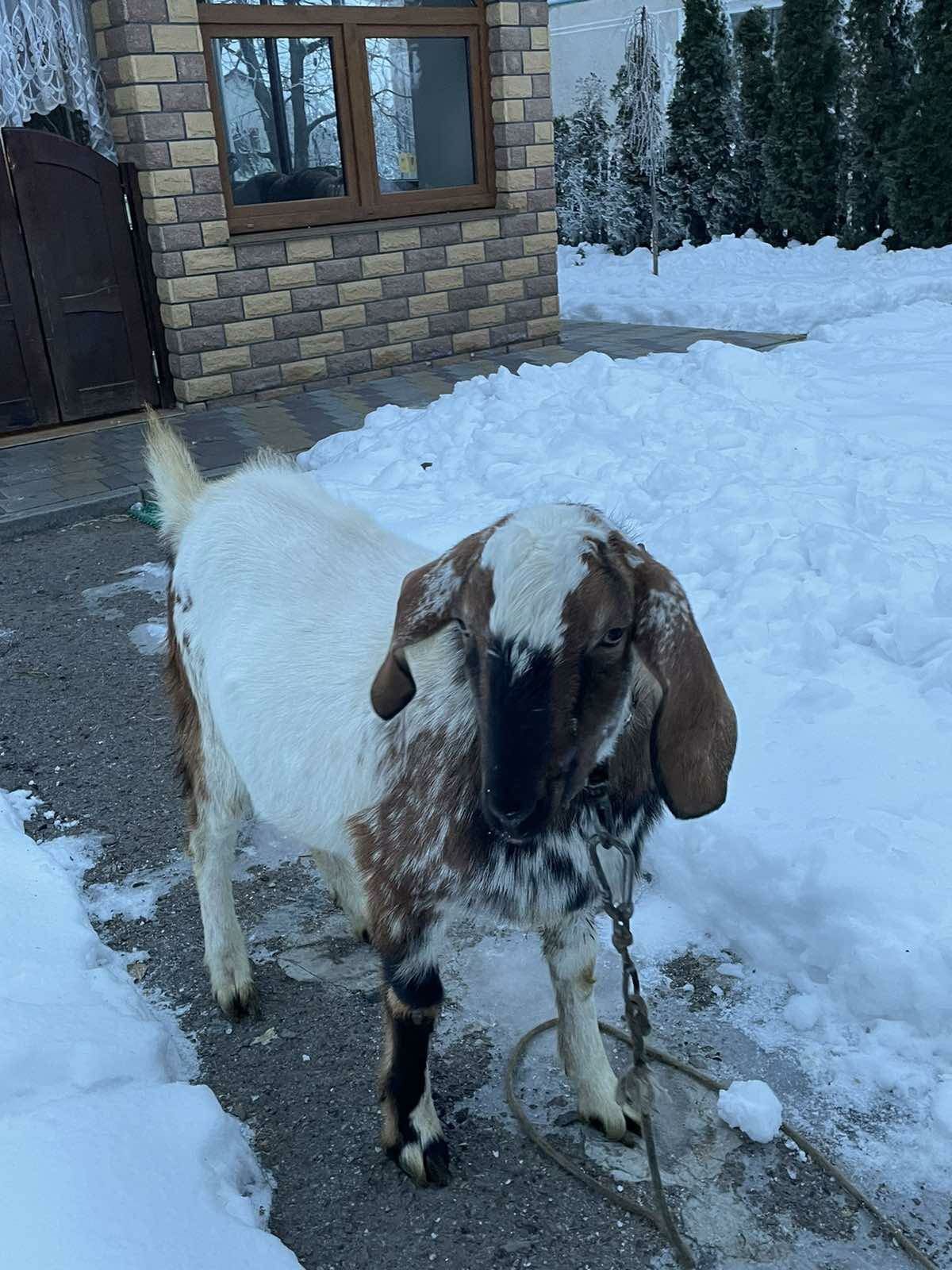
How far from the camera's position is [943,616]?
3.82 metres

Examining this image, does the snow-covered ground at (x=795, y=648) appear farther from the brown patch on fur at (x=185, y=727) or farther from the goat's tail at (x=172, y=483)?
the goat's tail at (x=172, y=483)

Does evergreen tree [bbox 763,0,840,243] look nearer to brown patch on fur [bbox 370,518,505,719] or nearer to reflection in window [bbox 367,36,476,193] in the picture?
reflection in window [bbox 367,36,476,193]

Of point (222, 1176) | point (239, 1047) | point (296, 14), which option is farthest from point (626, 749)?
point (296, 14)

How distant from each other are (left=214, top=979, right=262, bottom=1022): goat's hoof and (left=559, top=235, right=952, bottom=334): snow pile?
31.5 ft

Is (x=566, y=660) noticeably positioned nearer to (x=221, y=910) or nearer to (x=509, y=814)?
(x=509, y=814)

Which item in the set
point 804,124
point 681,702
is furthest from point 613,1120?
point 804,124

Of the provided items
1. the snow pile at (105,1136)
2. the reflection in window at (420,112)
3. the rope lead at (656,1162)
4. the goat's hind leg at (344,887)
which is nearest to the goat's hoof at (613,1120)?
the rope lead at (656,1162)

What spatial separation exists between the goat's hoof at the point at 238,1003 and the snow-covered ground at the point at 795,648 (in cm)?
53

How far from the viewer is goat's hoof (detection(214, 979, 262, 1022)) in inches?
106

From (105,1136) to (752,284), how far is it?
1267 cm

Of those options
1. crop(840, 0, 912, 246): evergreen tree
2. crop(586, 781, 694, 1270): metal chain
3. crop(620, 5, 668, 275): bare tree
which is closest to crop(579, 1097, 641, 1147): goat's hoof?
crop(586, 781, 694, 1270): metal chain

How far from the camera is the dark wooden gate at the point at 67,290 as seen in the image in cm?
763

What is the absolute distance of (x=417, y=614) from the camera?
1889mm

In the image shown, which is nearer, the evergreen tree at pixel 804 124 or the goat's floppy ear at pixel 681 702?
the goat's floppy ear at pixel 681 702
